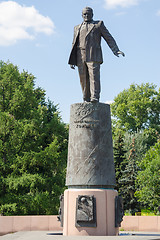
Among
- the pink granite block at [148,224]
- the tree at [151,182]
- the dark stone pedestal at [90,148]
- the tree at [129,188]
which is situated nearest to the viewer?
the dark stone pedestal at [90,148]

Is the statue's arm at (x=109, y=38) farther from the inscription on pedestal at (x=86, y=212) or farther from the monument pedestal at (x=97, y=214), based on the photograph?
the inscription on pedestal at (x=86, y=212)

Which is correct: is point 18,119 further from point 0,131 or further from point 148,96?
point 148,96

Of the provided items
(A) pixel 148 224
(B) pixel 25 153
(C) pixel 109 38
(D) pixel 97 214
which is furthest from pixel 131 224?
(B) pixel 25 153

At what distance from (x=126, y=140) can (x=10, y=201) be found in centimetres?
2200

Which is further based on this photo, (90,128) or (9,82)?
(9,82)

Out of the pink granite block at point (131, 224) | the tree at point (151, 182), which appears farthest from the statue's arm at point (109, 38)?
the tree at point (151, 182)

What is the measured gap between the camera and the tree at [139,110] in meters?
47.4

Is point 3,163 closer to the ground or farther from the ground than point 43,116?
closer to the ground

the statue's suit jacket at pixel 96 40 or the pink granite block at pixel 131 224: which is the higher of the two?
the statue's suit jacket at pixel 96 40

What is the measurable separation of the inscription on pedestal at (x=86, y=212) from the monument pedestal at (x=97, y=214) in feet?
0.31

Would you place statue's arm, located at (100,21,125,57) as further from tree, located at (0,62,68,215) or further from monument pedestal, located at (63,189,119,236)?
tree, located at (0,62,68,215)

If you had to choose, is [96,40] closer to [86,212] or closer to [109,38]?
[109,38]

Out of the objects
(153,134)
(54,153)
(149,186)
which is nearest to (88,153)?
(54,153)

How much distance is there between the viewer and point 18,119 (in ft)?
85.3
